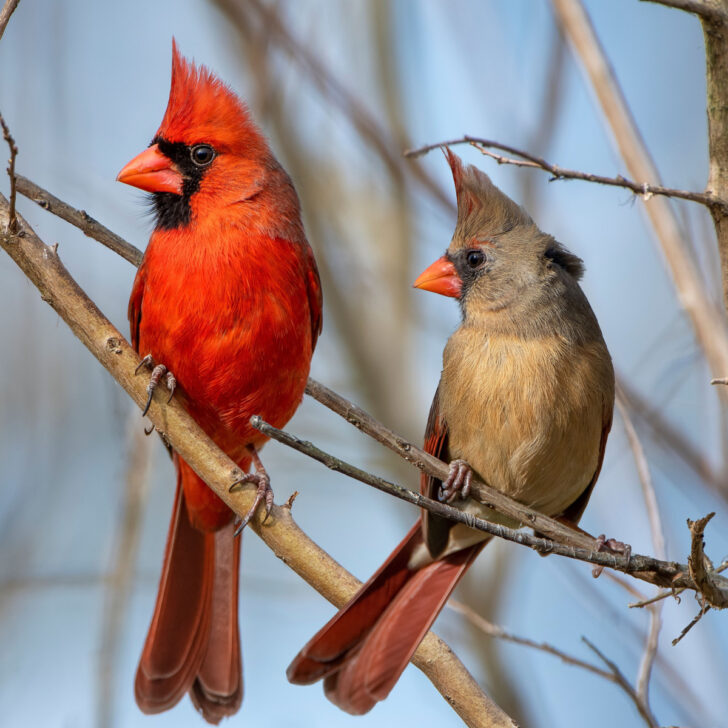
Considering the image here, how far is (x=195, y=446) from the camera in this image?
7.47 ft

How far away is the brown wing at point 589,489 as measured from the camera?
9.31 feet

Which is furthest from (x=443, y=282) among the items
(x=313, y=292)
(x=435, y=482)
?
(x=435, y=482)

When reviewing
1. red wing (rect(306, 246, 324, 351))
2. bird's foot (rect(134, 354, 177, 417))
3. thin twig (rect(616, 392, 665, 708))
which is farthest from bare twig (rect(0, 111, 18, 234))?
thin twig (rect(616, 392, 665, 708))

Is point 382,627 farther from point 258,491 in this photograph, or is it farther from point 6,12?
point 6,12

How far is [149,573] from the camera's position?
382 cm

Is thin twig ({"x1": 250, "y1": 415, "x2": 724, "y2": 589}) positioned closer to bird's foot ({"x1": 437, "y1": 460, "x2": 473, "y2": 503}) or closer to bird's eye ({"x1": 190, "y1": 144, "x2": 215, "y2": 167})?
bird's foot ({"x1": 437, "y1": 460, "x2": 473, "y2": 503})

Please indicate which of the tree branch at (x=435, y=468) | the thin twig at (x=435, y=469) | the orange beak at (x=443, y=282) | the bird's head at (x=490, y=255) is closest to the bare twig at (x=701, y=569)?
the tree branch at (x=435, y=468)

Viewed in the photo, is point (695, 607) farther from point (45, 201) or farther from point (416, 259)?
point (45, 201)

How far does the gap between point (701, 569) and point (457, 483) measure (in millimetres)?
1010

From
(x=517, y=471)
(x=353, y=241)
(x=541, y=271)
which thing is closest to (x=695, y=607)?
(x=517, y=471)

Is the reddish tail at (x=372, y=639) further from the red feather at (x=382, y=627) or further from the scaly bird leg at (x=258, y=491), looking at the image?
the scaly bird leg at (x=258, y=491)

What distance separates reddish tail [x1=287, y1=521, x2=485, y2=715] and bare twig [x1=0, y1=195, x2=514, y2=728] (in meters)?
0.23

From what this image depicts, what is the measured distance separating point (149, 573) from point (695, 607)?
2.09m

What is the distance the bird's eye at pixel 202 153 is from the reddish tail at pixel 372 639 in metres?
1.36
